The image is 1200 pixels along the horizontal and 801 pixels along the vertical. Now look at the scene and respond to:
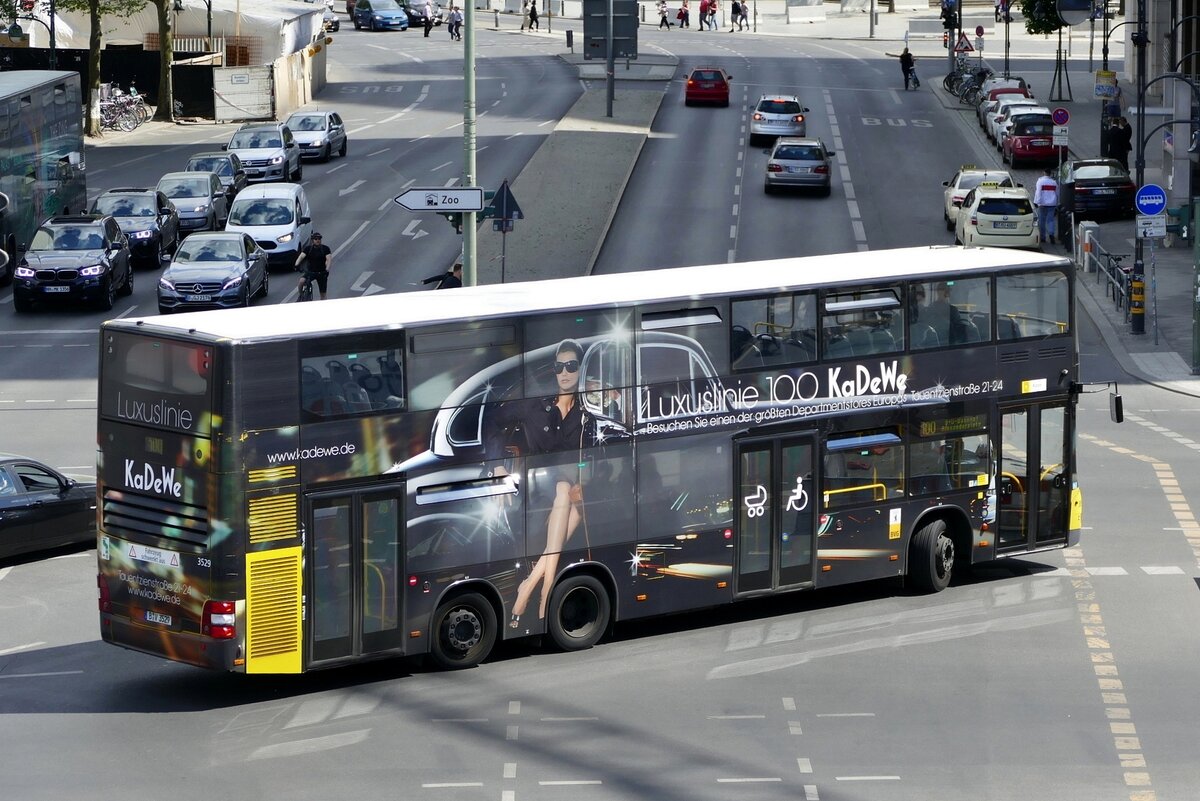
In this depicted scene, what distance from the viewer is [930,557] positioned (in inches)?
743

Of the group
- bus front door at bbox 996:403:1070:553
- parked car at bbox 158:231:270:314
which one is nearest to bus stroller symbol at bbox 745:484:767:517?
bus front door at bbox 996:403:1070:553

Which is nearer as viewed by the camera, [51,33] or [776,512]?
[776,512]

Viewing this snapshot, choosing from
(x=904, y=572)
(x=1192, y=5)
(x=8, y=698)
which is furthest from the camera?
(x=1192, y=5)

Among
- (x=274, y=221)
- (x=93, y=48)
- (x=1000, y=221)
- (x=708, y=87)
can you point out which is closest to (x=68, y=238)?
(x=274, y=221)

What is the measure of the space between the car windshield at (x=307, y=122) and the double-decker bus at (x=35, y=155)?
12953 mm

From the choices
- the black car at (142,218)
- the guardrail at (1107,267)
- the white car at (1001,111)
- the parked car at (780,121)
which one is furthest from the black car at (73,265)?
the white car at (1001,111)

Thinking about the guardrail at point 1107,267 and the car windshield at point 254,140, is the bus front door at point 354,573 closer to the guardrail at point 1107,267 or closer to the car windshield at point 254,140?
the guardrail at point 1107,267

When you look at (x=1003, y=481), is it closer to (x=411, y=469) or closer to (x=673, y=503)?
(x=673, y=503)

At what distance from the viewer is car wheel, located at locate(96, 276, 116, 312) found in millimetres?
37500

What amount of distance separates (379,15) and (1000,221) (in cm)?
6958

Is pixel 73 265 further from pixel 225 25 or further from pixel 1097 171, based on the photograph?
pixel 225 25

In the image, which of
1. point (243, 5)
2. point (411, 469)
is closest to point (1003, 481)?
point (411, 469)

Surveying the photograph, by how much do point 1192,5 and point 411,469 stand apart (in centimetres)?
5358

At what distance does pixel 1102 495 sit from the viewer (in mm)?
23141
